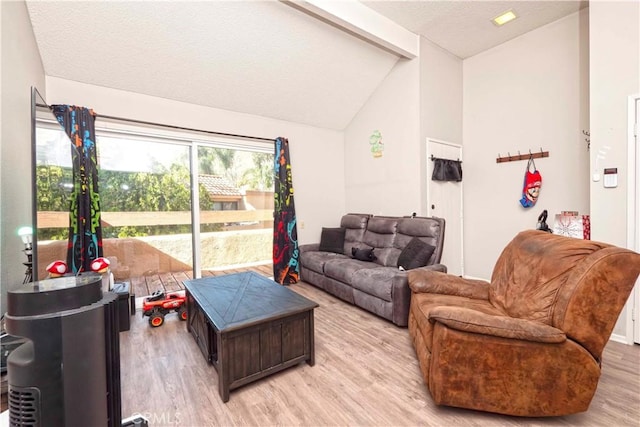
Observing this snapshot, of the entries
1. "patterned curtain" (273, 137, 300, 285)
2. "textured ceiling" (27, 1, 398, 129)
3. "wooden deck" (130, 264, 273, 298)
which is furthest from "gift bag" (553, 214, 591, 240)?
"wooden deck" (130, 264, 273, 298)

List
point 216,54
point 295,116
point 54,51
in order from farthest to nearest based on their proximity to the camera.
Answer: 1. point 295,116
2. point 216,54
3. point 54,51

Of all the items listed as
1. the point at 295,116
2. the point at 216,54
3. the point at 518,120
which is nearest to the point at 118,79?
the point at 216,54

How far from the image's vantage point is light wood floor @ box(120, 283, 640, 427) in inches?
62.7

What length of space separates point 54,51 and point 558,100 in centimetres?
533

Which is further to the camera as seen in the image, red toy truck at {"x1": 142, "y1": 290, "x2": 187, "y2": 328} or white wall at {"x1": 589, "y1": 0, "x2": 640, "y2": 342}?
red toy truck at {"x1": 142, "y1": 290, "x2": 187, "y2": 328}

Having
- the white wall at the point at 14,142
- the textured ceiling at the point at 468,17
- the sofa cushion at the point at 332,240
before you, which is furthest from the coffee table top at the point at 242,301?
the textured ceiling at the point at 468,17

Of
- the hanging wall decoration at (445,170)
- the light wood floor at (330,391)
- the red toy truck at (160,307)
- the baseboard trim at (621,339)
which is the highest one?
the hanging wall decoration at (445,170)

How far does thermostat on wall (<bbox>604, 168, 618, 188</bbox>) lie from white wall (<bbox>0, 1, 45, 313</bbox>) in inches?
167

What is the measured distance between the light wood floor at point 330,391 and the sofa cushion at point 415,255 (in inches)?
32.3

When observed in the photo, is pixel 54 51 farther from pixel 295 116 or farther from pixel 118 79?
pixel 295 116

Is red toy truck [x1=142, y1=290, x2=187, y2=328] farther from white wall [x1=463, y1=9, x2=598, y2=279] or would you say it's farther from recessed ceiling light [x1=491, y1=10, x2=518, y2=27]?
recessed ceiling light [x1=491, y1=10, x2=518, y2=27]

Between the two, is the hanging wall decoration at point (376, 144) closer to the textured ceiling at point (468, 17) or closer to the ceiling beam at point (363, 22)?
the ceiling beam at point (363, 22)

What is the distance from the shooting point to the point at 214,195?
3867mm

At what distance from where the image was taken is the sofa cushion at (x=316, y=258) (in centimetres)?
376
